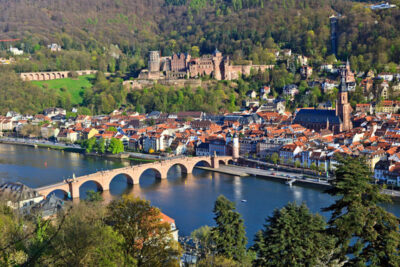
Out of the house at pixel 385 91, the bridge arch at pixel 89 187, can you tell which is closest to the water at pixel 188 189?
the bridge arch at pixel 89 187

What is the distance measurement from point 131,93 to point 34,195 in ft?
95.8

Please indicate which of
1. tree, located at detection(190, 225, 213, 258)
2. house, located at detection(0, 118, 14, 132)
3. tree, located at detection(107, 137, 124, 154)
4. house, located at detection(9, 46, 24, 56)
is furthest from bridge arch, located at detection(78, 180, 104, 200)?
house, located at detection(9, 46, 24, 56)

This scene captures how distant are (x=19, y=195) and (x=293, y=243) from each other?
963 cm

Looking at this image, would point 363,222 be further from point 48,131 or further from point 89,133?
point 48,131

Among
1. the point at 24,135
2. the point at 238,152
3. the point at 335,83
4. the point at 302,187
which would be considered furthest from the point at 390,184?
the point at 24,135

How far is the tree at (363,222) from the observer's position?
16.1 ft

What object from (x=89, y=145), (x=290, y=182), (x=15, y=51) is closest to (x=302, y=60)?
(x=89, y=145)

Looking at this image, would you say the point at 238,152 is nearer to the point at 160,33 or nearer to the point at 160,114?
the point at 160,114

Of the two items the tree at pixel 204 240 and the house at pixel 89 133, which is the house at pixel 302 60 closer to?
the house at pixel 89 133

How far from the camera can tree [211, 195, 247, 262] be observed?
362 inches

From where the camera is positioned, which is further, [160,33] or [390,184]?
[160,33]

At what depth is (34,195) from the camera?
14.4 metres

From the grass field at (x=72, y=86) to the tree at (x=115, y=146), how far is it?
690 inches

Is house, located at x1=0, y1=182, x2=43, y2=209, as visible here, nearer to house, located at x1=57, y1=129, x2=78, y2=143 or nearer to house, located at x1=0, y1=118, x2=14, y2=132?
house, located at x1=57, y1=129, x2=78, y2=143
